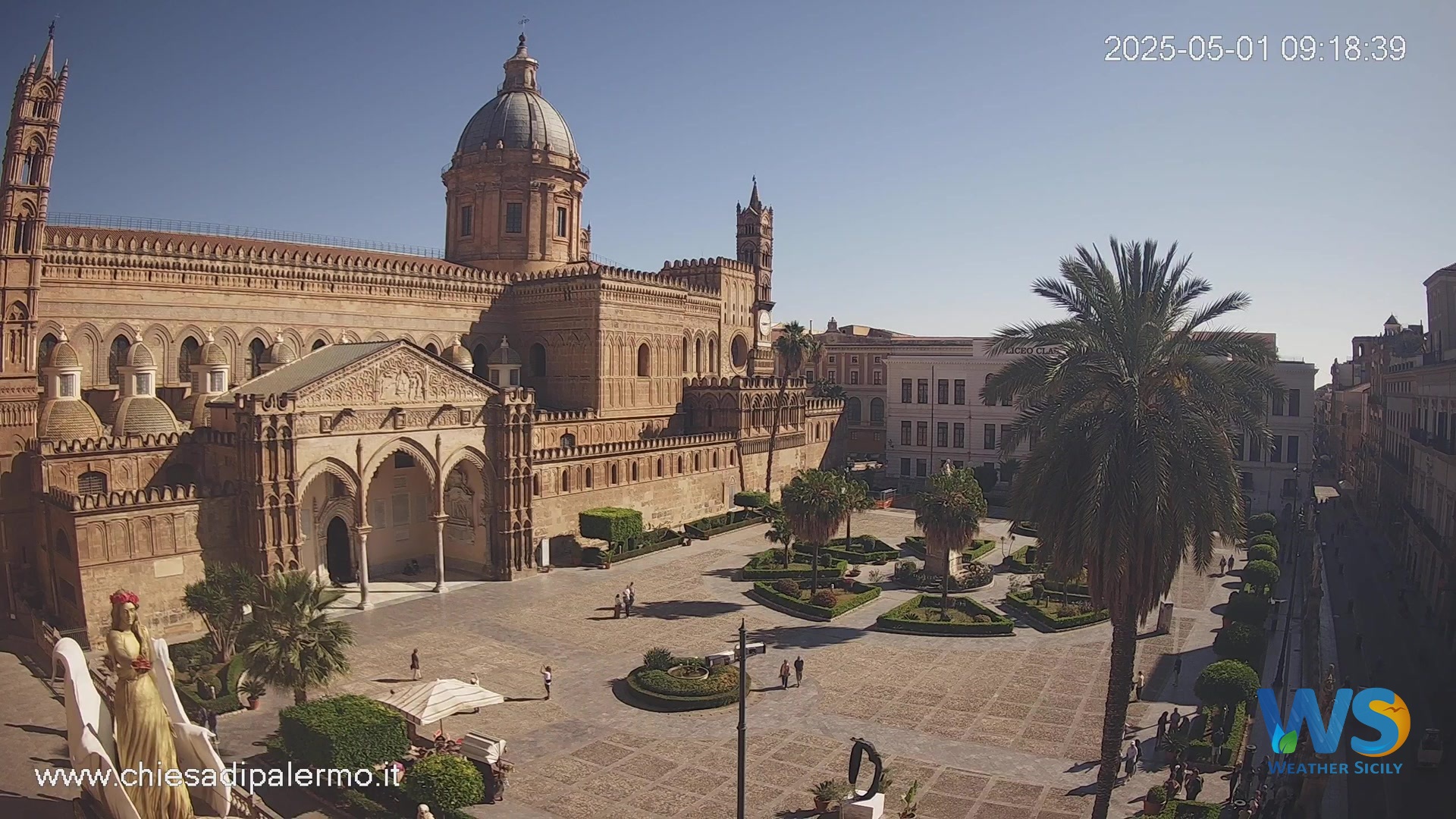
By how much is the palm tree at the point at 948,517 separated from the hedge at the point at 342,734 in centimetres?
2067

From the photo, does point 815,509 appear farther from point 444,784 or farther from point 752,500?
point 444,784

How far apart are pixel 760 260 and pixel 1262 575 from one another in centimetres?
4559

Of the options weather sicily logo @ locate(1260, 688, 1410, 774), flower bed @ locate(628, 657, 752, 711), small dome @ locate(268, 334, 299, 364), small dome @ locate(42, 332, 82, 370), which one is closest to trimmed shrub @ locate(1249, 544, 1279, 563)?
weather sicily logo @ locate(1260, 688, 1410, 774)

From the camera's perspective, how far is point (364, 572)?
36312 mm

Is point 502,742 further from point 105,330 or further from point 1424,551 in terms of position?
point 1424,551

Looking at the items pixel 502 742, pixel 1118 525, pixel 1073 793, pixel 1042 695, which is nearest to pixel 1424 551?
pixel 1042 695

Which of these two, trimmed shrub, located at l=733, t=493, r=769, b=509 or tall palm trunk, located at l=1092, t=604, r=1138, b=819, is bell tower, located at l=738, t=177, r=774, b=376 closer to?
trimmed shrub, located at l=733, t=493, r=769, b=509

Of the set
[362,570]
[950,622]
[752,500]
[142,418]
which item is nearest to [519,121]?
[752,500]

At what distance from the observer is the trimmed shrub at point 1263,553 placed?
40.2 m

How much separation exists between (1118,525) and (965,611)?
19.8 meters

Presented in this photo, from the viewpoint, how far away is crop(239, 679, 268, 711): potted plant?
2486 centimetres

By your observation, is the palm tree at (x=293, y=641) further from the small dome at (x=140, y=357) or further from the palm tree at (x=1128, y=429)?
the small dome at (x=140, y=357)

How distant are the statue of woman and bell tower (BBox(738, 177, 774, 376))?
57.5 m

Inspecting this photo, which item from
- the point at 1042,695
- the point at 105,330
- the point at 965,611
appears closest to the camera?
the point at 1042,695
